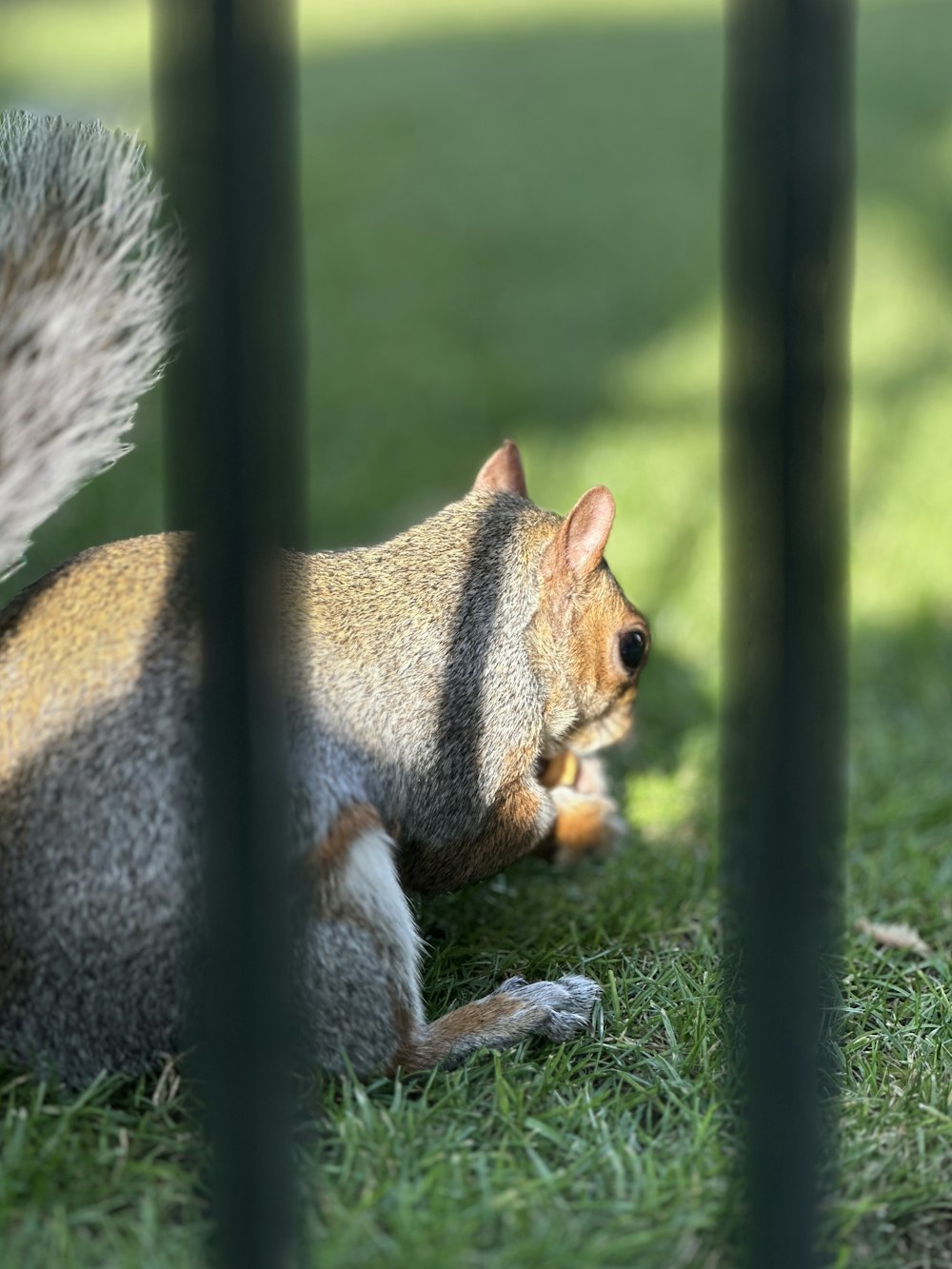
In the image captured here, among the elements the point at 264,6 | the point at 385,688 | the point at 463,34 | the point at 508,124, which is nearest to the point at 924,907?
the point at 385,688

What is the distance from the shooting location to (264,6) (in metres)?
0.91

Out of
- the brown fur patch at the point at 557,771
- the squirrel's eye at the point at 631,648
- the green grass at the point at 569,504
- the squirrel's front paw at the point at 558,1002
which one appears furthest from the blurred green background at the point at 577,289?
the squirrel's front paw at the point at 558,1002

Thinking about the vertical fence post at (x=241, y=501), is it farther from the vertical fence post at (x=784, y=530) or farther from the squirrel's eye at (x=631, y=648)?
the squirrel's eye at (x=631, y=648)

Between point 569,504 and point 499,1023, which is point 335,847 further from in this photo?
point 569,504

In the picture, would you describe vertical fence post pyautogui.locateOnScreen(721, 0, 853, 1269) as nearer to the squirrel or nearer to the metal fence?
the metal fence

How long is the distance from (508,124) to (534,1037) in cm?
712

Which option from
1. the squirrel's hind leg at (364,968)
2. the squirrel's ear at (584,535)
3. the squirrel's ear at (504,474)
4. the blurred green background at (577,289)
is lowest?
the squirrel's hind leg at (364,968)

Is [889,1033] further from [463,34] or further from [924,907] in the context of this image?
[463,34]

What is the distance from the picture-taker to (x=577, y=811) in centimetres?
228

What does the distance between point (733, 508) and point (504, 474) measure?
1259 mm

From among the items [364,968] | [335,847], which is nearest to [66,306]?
[335,847]

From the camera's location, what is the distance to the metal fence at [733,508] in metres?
0.92

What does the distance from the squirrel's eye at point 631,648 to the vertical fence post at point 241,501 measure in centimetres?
104

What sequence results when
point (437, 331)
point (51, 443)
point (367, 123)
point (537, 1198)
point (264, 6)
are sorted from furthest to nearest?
1. point (367, 123)
2. point (437, 331)
3. point (51, 443)
4. point (537, 1198)
5. point (264, 6)
